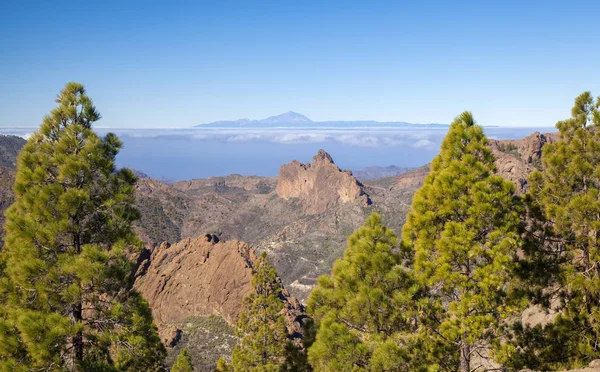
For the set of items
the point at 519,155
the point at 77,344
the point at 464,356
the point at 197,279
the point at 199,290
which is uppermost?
the point at 519,155

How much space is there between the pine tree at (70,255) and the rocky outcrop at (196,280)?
65.1 meters

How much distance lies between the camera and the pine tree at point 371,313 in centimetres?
1237

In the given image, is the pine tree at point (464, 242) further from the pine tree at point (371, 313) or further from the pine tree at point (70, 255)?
the pine tree at point (70, 255)

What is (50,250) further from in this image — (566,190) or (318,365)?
(566,190)

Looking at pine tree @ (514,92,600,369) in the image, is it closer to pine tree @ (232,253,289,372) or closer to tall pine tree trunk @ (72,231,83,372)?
tall pine tree trunk @ (72,231,83,372)

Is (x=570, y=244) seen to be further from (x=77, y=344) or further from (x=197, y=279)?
(x=197, y=279)

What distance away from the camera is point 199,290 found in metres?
87.6

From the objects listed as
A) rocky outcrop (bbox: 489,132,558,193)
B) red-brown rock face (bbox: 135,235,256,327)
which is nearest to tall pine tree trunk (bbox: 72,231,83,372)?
red-brown rock face (bbox: 135,235,256,327)

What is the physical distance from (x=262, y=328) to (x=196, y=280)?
2671 inches

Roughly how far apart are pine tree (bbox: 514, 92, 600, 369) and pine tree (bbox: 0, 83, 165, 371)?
12.7m

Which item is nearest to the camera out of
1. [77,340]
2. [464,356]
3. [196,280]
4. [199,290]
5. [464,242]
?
[77,340]

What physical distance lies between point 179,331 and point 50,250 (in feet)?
226

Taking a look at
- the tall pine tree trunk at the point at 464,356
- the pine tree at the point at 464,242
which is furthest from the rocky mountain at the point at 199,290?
the pine tree at the point at 464,242

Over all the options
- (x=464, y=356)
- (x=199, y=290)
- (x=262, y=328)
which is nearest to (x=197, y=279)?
(x=199, y=290)
